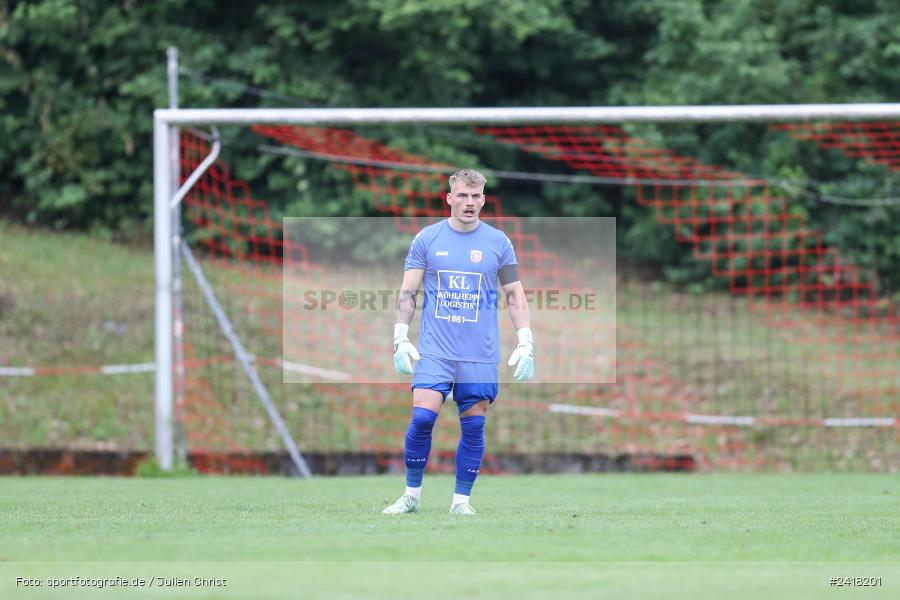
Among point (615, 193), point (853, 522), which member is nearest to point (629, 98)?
point (615, 193)

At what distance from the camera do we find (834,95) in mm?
21547

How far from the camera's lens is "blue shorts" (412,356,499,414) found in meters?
7.65

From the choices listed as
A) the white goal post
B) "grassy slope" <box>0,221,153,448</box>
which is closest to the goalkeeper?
the white goal post

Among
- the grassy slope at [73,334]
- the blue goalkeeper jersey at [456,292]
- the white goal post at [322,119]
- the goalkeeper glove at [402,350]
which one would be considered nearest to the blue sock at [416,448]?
the goalkeeper glove at [402,350]

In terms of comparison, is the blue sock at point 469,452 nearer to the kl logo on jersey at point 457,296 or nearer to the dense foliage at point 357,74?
the kl logo on jersey at point 457,296

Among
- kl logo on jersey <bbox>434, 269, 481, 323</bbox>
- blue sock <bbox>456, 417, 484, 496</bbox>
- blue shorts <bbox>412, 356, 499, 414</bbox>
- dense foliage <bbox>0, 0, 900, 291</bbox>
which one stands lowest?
blue sock <bbox>456, 417, 484, 496</bbox>

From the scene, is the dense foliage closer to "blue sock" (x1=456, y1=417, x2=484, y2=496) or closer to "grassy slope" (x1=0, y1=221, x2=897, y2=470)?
"grassy slope" (x1=0, y1=221, x2=897, y2=470)

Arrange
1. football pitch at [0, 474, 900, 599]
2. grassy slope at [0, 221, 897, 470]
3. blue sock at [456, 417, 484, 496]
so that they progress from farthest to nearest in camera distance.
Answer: grassy slope at [0, 221, 897, 470] → blue sock at [456, 417, 484, 496] → football pitch at [0, 474, 900, 599]

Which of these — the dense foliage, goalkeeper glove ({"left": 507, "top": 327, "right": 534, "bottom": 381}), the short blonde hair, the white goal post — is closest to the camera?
the short blonde hair

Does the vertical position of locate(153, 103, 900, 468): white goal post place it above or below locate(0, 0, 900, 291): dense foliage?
below

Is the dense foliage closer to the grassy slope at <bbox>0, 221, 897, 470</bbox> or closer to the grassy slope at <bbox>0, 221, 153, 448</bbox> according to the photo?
the grassy slope at <bbox>0, 221, 153, 448</bbox>

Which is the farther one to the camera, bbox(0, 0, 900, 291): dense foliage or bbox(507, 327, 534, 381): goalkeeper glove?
bbox(0, 0, 900, 291): dense foliage

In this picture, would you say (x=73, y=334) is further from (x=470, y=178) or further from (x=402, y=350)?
(x=470, y=178)

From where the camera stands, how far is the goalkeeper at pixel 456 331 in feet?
25.1
